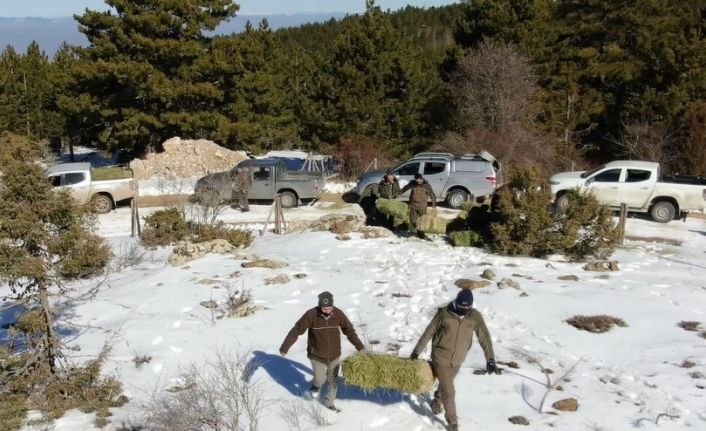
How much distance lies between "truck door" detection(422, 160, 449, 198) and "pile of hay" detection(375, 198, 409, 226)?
3.53 metres

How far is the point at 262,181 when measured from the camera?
21016 millimetres

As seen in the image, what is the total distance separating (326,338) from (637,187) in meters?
14.3

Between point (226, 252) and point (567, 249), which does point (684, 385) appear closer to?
point (567, 249)

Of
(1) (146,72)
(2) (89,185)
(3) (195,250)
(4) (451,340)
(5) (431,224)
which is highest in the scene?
(1) (146,72)

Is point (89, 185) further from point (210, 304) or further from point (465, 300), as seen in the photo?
point (465, 300)

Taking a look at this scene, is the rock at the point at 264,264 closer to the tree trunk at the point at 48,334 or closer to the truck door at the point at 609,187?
the tree trunk at the point at 48,334

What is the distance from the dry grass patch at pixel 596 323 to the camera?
9742 millimetres

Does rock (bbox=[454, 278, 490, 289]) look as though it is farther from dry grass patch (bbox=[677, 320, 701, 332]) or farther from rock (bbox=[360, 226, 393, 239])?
rock (bbox=[360, 226, 393, 239])

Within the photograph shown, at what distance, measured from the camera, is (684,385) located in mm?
7793

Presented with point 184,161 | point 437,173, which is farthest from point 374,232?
point 184,161

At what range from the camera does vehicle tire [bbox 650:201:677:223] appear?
18453 mm

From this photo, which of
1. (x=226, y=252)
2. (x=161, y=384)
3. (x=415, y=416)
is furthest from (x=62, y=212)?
(x=226, y=252)

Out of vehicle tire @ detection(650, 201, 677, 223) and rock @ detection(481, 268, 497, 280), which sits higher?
vehicle tire @ detection(650, 201, 677, 223)

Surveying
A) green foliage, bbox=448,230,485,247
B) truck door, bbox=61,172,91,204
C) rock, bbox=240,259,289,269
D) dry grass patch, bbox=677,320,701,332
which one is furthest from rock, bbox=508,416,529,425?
truck door, bbox=61,172,91,204
